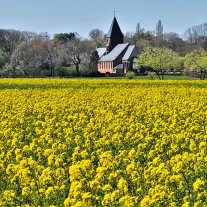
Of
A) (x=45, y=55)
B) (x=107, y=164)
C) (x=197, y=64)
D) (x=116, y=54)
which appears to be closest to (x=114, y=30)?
(x=116, y=54)

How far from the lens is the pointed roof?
431 ft

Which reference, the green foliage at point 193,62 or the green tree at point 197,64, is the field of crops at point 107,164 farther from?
the green foliage at point 193,62

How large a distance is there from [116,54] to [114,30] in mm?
6286

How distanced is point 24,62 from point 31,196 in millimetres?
86337

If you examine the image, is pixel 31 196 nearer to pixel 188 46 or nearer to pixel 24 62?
pixel 24 62

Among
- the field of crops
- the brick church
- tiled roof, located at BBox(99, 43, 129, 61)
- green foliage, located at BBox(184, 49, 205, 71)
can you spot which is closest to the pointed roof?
the brick church

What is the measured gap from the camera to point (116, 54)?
12975 centimetres

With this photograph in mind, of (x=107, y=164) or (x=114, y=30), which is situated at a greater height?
(x=114, y=30)

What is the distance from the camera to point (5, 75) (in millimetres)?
80875

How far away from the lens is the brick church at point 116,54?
4956 inches

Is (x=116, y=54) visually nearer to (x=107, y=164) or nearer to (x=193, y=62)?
(x=193, y=62)

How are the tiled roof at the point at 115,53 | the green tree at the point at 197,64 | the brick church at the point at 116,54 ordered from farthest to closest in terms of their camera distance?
the tiled roof at the point at 115,53
the brick church at the point at 116,54
the green tree at the point at 197,64

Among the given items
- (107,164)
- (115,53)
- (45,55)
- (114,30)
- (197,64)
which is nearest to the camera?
(107,164)

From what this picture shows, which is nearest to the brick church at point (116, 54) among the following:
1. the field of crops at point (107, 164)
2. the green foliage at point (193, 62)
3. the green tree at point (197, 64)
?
the green tree at point (197, 64)
